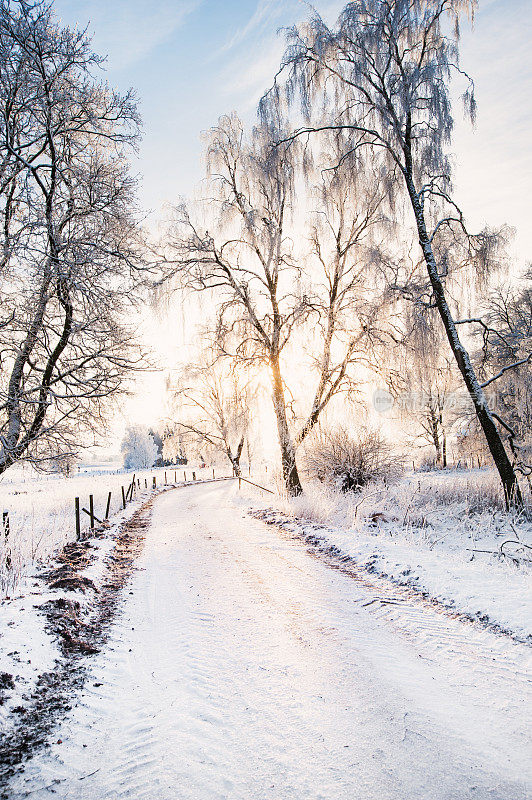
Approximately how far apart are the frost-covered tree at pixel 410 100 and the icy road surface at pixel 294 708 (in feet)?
24.6

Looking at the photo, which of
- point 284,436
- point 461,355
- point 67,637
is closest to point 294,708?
point 67,637

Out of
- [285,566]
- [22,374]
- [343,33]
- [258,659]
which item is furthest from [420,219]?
[258,659]

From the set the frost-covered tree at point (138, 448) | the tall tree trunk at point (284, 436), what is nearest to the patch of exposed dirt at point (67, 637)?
the tall tree trunk at point (284, 436)

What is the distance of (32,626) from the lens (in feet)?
13.7

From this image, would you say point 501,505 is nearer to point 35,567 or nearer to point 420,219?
point 420,219

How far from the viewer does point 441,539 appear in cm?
877

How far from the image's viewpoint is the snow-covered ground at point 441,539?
4.80 m

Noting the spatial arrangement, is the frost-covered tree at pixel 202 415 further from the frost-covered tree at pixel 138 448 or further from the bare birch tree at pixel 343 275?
the frost-covered tree at pixel 138 448

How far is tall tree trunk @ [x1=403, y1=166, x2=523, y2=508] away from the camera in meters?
10.1

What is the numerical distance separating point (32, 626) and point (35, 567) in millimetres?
2651

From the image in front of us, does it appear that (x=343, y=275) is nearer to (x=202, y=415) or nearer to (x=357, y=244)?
(x=357, y=244)

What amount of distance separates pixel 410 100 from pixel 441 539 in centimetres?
997

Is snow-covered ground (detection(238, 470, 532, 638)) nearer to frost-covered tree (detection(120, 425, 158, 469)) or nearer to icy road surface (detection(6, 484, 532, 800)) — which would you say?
icy road surface (detection(6, 484, 532, 800))

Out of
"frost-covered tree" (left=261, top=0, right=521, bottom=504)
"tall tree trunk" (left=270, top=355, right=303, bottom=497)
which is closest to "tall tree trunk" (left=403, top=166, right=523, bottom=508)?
"frost-covered tree" (left=261, top=0, right=521, bottom=504)
